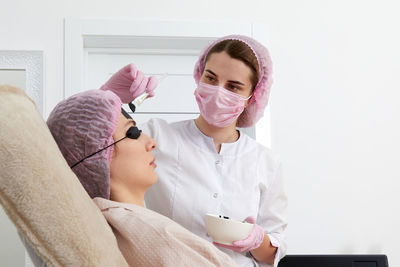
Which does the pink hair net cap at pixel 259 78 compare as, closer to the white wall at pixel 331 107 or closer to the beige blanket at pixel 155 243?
the beige blanket at pixel 155 243

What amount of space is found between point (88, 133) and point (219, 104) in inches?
23.2

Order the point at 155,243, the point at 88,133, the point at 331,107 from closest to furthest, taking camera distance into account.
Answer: the point at 155,243 → the point at 88,133 → the point at 331,107

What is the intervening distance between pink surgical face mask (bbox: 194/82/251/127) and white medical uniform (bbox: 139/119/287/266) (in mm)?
86

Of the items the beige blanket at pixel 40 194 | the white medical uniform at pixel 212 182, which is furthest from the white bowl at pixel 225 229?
the beige blanket at pixel 40 194

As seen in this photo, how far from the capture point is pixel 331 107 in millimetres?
2686

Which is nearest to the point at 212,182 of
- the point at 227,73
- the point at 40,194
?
the point at 227,73

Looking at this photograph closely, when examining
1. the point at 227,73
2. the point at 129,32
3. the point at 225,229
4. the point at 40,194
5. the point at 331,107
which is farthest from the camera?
the point at 331,107

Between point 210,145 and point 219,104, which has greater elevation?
point 219,104

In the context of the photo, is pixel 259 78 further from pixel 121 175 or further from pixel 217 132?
pixel 121 175

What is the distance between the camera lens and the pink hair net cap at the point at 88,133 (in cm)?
107

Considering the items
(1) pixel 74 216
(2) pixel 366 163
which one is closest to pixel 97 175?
(1) pixel 74 216

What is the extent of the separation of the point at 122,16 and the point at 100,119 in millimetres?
1598

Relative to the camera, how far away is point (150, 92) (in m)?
1.42

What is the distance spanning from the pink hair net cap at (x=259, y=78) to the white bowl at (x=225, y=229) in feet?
1.57
